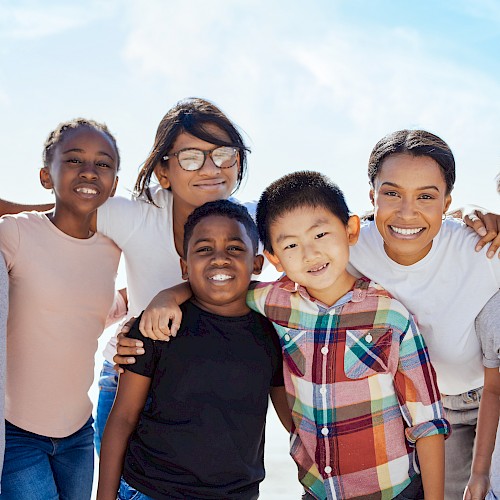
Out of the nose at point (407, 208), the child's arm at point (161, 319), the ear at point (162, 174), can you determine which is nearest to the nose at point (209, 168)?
the ear at point (162, 174)

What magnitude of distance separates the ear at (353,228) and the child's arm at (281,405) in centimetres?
69

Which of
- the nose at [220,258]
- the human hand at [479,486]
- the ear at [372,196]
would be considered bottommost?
the human hand at [479,486]

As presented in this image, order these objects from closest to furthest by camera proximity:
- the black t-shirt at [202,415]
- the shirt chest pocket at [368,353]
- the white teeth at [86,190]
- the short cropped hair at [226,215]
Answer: the black t-shirt at [202,415] < the shirt chest pocket at [368,353] < the short cropped hair at [226,215] < the white teeth at [86,190]

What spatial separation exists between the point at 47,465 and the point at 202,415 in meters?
0.88

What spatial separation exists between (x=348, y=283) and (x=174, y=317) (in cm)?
73

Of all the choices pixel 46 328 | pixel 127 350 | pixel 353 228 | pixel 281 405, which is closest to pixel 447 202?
pixel 353 228

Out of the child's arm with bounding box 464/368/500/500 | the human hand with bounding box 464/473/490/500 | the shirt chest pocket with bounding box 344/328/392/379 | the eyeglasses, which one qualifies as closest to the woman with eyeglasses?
the eyeglasses

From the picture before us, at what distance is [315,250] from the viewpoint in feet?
8.75

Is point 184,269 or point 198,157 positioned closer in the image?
point 184,269

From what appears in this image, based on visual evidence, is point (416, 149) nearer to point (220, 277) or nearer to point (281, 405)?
point (220, 277)

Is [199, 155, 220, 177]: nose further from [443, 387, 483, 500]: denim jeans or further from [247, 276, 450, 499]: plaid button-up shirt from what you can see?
[443, 387, 483, 500]: denim jeans

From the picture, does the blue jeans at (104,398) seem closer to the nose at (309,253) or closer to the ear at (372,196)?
the nose at (309,253)

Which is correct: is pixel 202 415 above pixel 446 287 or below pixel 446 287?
below

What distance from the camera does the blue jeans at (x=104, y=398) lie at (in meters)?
3.29
